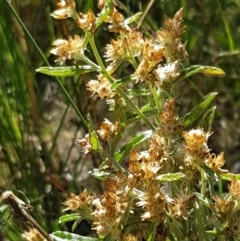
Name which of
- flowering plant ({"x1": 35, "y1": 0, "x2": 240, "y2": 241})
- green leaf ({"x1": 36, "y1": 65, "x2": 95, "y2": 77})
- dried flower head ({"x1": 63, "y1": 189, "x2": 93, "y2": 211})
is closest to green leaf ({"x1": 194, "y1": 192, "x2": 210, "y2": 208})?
flowering plant ({"x1": 35, "y1": 0, "x2": 240, "y2": 241})

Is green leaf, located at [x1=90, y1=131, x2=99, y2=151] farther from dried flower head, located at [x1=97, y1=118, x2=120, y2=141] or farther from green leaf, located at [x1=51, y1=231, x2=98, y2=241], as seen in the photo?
green leaf, located at [x1=51, y1=231, x2=98, y2=241]

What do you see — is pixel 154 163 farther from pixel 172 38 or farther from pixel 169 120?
pixel 172 38

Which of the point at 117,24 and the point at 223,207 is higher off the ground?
the point at 117,24

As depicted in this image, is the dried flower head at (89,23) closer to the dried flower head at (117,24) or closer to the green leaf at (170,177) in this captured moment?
the dried flower head at (117,24)

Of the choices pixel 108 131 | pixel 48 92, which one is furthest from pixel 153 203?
pixel 48 92

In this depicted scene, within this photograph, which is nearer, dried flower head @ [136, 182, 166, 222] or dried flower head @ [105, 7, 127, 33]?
dried flower head @ [136, 182, 166, 222]

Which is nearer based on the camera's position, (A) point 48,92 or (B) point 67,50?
(B) point 67,50

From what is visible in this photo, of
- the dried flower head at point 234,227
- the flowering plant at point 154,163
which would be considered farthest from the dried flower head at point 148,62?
the dried flower head at point 234,227
